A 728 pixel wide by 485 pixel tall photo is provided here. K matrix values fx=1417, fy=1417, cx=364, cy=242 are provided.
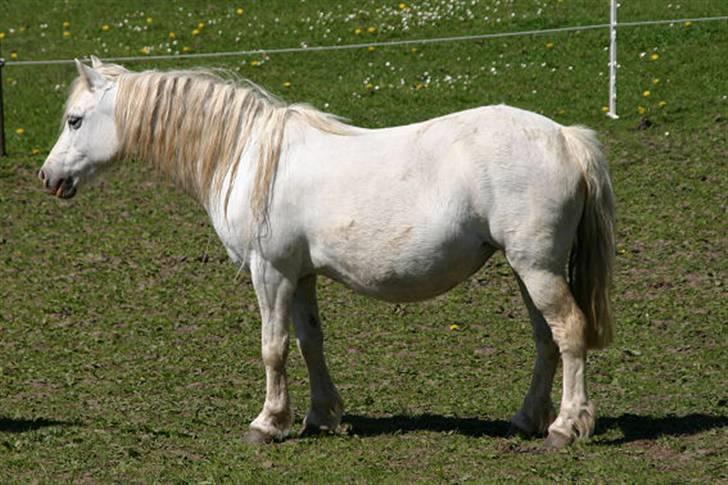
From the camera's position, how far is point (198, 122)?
25.0 ft

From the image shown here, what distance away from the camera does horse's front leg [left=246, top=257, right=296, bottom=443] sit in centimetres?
741

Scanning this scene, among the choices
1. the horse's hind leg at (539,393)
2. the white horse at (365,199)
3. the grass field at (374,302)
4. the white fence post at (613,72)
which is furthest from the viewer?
the white fence post at (613,72)

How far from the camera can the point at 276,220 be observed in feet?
24.0

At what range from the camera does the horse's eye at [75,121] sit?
25.8 ft

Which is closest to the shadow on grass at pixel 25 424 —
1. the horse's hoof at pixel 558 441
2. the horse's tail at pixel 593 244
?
the horse's hoof at pixel 558 441

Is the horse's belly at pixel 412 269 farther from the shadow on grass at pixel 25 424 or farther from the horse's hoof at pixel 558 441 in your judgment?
the shadow on grass at pixel 25 424

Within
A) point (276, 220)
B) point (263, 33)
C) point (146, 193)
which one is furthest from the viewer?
point (263, 33)

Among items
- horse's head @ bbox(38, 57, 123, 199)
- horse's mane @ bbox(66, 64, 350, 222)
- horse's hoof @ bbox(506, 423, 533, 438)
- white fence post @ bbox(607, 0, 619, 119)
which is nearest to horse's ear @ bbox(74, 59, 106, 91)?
horse's head @ bbox(38, 57, 123, 199)

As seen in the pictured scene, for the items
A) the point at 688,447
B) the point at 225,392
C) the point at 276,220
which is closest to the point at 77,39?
the point at 225,392

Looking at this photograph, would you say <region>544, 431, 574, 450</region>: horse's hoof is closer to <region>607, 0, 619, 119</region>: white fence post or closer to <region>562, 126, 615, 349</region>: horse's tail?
<region>562, 126, 615, 349</region>: horse's tail

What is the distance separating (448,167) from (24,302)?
487cm

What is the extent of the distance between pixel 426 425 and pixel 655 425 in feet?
4.03

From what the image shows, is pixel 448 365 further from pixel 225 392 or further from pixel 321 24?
pixel 321 24

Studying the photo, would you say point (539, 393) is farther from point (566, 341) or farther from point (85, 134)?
point (85, 134)
